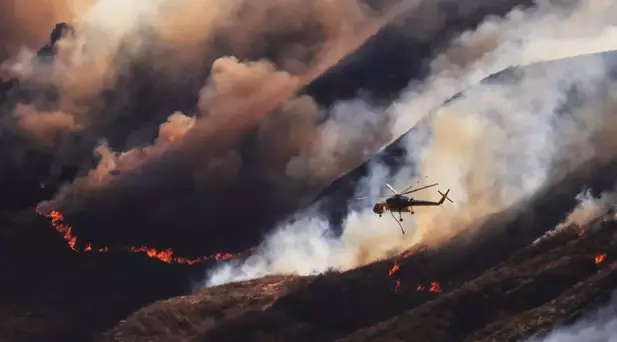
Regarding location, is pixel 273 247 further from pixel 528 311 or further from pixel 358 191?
pixel 528 311

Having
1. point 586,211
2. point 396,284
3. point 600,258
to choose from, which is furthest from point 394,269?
point 600,258

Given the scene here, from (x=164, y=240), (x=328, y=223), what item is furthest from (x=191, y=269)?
(x=328, y=223)

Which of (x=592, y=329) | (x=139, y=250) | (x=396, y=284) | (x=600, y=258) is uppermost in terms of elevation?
(x=139, y=250)

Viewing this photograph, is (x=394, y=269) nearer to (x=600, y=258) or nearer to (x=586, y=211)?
(x=586, y=211)

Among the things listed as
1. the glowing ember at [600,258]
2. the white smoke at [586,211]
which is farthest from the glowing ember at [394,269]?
the glowing ember at [600,258]

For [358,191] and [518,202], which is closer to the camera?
[518,202]

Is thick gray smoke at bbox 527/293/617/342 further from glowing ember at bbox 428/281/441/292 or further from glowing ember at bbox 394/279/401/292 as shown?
glowing ember at bbox 394/279/401/292
